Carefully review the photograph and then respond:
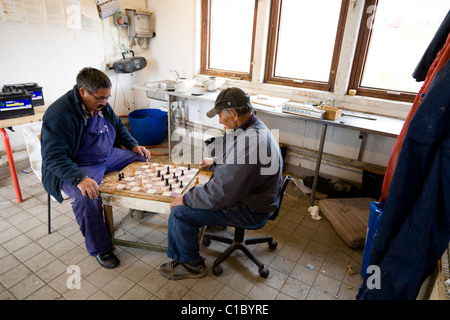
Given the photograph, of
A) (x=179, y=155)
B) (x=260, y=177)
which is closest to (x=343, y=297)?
(x=260, y=177)

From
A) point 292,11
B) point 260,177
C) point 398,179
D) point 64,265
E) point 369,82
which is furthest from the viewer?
point 292,11

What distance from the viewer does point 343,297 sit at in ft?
6.70

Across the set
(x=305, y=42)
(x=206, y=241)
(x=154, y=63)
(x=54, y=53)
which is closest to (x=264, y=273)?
(x=206, y=241)

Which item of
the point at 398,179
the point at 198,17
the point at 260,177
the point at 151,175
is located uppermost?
the point at 198,17

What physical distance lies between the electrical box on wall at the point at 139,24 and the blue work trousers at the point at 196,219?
11.3ft

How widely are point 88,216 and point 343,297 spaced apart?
187cm

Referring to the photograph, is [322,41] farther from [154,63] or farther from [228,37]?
[154,63]

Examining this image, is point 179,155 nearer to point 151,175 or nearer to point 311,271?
point 151,175

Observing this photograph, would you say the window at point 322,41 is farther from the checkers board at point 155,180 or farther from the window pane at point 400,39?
the checkers board at point 155,180

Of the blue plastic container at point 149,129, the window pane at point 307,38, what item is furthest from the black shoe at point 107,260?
the window pane at point 307,38

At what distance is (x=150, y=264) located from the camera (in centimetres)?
226

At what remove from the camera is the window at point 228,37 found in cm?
398

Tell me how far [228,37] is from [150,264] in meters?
3.27

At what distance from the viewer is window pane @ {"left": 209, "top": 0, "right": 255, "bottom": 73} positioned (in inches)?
157
